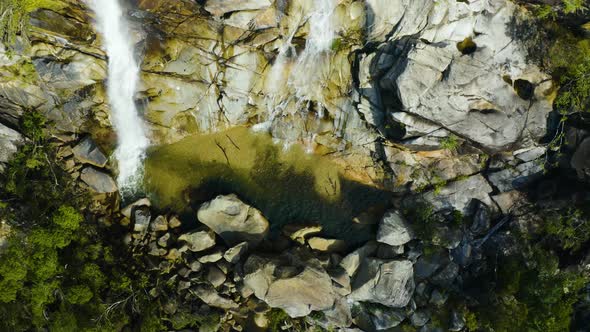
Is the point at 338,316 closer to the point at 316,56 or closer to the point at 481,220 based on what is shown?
the point at 481,220

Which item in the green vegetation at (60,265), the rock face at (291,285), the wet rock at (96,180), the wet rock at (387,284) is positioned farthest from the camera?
the wet rock at (96,180)

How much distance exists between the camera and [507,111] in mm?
16719

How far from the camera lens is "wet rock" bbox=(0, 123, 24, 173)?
56.0 ft

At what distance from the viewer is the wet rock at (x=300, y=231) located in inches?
740

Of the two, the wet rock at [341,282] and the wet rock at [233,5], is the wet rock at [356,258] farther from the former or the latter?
the wet rock at [233,5]

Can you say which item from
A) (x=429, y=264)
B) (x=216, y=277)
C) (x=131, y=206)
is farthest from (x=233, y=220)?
(x=429, y=264)

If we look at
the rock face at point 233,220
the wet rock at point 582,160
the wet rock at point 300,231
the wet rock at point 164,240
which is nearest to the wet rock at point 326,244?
the wet rock at point 300,231

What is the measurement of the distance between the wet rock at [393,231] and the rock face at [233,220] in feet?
18.0

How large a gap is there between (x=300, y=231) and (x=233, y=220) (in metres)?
3.22

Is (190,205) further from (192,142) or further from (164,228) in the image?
(192,142)

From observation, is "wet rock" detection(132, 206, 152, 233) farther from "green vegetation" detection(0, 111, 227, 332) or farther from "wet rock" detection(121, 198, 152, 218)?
"green vegetation" detection(0, 111, 227, 332)

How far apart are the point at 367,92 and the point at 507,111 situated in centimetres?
597

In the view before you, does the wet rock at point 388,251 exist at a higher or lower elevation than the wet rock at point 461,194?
lower

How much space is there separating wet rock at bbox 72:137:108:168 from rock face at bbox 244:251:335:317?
8.77m
